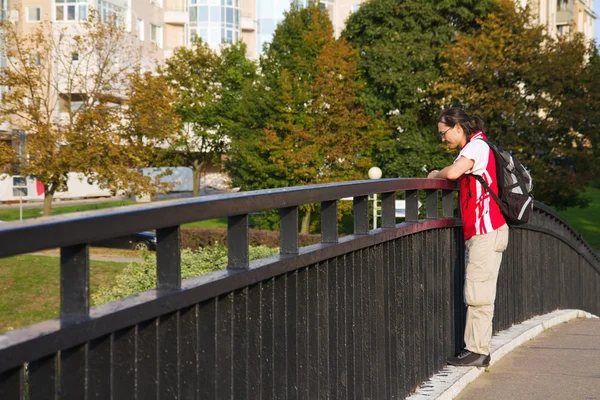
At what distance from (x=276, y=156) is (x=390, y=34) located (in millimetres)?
8132

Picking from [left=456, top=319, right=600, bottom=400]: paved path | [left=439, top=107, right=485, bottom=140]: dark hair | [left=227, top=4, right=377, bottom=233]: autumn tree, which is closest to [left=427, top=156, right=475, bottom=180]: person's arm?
[left=439, top=107, right=485, bottom=140]: dark hair

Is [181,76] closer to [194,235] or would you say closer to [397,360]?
[194,235]

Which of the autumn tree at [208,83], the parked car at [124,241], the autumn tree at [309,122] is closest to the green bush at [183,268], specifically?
the parked car at [124,241]

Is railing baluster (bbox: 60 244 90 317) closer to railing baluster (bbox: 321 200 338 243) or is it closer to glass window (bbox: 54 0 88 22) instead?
railing baluster (bbox: 321 200 338 243)

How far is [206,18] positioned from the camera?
78812 millimetres

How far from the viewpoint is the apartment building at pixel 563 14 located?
7712 cm

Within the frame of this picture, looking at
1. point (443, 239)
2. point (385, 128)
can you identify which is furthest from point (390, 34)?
point (443, 239)

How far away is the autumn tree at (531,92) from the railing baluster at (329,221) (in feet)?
132

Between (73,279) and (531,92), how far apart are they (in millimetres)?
43790

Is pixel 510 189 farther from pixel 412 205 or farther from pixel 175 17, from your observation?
pixel 175 17

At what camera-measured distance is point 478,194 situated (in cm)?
634

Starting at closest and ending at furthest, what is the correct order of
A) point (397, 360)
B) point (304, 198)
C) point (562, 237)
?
point (304, 198)
point (397, 360)
point (562, 237)

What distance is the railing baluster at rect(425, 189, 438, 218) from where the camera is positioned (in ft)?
20.6

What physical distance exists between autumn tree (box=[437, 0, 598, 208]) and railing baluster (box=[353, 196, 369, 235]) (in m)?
39.8
